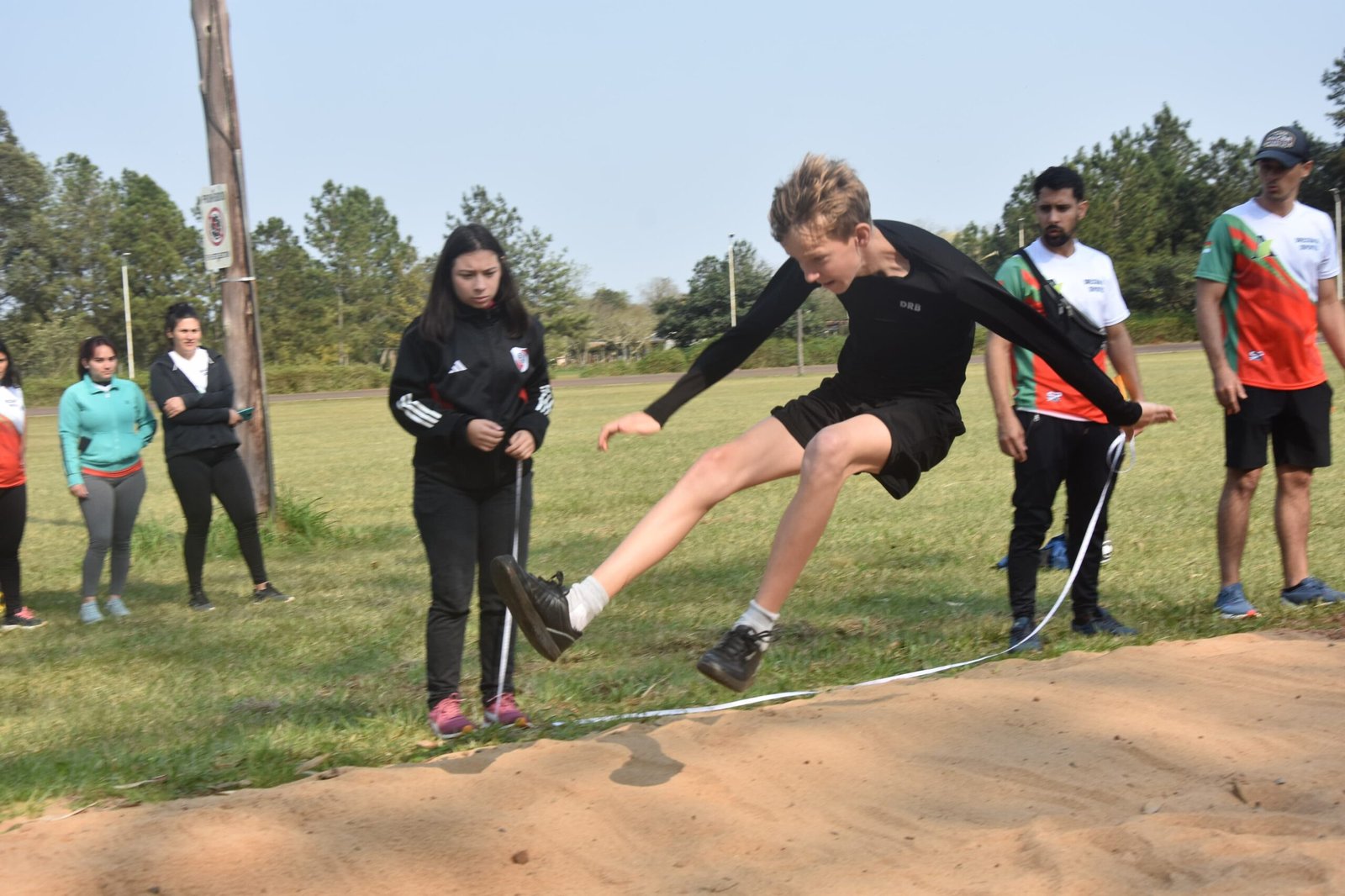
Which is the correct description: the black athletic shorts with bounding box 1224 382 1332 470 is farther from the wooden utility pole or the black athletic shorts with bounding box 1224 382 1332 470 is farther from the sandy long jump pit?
the wooden utility pole

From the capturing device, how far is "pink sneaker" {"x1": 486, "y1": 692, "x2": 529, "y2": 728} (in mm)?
5477

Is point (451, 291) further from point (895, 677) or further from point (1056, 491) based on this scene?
point (1056, 491)

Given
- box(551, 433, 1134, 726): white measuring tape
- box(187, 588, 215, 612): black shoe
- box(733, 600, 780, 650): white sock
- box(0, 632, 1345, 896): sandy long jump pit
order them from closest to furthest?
box(0, 632, 1345, 896): sandy long jump pit
box(733, 600, 780, 650): white sock
box(551, 433, 1134, 726): white measuring tape
box(187, 588, 215, 612): black shoe

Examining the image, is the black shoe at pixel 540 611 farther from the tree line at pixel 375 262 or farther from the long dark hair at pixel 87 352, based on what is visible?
the tree line at pixel 375 262

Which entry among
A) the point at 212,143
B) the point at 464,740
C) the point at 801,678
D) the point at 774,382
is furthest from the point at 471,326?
the point at 774,382

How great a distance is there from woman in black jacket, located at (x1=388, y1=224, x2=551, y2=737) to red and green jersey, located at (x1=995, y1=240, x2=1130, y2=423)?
265 cm

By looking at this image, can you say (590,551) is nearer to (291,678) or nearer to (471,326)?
(291,678)

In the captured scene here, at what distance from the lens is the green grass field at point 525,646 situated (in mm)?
5520

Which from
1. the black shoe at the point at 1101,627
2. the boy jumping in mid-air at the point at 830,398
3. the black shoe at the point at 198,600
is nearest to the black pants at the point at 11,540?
the black shoe at the point at 198,600

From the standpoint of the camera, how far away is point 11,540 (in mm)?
9016

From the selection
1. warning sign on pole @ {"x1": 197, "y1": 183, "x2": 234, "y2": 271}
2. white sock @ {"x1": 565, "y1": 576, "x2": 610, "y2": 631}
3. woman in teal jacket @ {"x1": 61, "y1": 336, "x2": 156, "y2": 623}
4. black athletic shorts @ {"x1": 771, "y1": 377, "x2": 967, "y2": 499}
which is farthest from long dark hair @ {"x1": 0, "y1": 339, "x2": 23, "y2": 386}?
black athletic shorts @ {"x1": 771, "y1": 377, "x2": 967, "y2": 499}

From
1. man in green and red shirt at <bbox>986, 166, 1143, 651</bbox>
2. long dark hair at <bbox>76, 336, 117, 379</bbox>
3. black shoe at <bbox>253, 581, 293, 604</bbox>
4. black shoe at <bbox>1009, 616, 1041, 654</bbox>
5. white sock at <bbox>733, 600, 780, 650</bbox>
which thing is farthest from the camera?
black shoe at <bbox>253, 581, 293, 604</bbox>

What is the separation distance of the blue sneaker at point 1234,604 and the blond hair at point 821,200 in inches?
152

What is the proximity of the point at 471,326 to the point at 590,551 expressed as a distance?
6012mm
